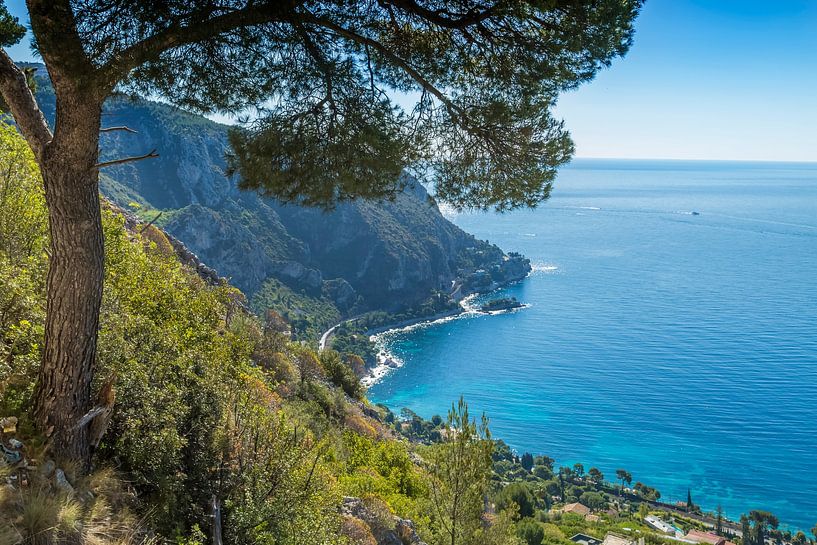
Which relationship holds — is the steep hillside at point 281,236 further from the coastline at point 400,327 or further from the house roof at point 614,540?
the house roof at point 614,540

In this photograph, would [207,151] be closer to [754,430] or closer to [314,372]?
[314,372]

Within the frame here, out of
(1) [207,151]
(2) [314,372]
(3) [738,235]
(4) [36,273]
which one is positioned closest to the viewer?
(4) [36,273]

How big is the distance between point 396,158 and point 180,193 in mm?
90238

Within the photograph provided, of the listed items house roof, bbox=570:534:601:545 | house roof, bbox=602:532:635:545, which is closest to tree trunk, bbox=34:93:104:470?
house roof, bbox=602:532:635:545

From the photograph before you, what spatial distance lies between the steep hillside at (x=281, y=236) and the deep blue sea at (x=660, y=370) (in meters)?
14.9

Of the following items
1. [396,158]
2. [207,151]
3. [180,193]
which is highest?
[207,151]

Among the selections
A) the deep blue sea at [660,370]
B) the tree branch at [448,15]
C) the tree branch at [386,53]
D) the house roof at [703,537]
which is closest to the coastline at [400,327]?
the deep blue sea at [660,370]

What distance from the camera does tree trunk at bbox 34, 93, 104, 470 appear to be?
396 centimetres

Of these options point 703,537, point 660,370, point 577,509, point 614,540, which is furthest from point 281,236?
point 703,537

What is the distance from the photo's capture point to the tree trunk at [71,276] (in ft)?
13.0

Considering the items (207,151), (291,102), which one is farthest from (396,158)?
(207,151)

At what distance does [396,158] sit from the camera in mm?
5453

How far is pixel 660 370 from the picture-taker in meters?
61.8

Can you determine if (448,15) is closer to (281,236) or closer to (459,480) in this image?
(459,480)
